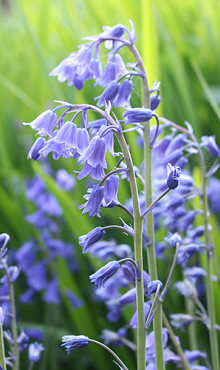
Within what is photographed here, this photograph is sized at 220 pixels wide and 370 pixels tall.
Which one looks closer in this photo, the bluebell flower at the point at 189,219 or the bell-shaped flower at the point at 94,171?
the bell-shaped flower at the point at 94,171

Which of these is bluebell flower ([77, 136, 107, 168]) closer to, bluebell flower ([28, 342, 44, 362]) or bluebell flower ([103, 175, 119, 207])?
bluebell flower ([103, 175, 119, 207])

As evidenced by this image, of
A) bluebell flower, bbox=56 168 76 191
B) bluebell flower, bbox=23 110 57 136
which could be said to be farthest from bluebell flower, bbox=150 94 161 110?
bluebell flower, bbox=56 168 76 191

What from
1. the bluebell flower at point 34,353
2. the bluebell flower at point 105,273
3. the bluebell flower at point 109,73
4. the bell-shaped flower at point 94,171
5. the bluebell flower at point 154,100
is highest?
the bluebell flower at point 109,73

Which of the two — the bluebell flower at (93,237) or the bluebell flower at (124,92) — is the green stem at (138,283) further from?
the bluebell flower at (124,92)

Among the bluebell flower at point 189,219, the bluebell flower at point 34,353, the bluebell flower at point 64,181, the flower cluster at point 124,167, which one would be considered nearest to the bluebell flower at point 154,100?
the flower cluster at point 124,167

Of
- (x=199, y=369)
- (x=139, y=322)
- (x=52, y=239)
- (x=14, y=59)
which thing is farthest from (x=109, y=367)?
(x=14, y=59)

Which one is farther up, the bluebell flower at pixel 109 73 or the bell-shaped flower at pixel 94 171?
the bluebell flower at pixel 109 73

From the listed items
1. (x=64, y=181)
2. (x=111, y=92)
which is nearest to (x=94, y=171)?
(x=111, y=92)

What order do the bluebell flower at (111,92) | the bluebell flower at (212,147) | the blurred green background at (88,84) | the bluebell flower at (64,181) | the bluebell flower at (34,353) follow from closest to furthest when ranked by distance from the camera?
1. the bluebell flower at (111,92)
2. the bluebell flower at (34,353)
3. the bluebell flower at (212,147)
4. the blurred green background at (88,84)
5. the bluebell flower at (64,181)

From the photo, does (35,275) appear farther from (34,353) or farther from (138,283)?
(138,283)
